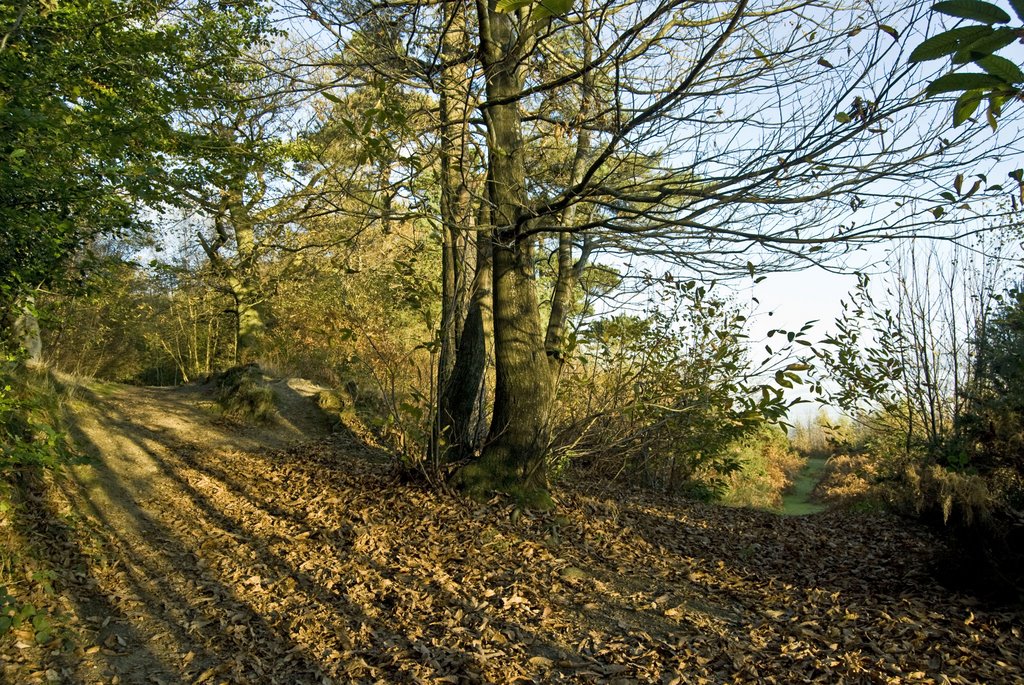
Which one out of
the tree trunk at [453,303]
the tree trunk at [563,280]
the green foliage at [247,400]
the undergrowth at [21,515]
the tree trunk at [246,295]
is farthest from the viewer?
the tree trunk at [246,295]

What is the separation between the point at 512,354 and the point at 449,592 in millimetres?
2410

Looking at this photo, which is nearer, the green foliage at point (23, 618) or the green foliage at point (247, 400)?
the green foliage at point (23, 618)

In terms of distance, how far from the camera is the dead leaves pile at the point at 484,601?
12.3ft

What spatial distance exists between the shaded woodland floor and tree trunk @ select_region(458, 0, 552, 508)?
387 millimetres

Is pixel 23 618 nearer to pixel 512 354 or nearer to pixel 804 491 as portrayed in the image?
pixel 512 354

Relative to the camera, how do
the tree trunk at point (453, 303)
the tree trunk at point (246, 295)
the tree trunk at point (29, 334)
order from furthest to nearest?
the tree trunk at point (246, 295), the tree trunk at point (29, 334), the tree trunk at point (453, 303)

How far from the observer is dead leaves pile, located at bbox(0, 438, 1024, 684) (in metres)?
3.76

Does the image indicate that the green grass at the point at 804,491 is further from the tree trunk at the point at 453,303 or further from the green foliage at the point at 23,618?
the green foliage at the point at 23,618

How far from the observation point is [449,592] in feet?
15.7

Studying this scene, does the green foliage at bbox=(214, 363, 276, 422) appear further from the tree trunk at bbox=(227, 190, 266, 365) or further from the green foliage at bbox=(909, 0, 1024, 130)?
the green foliage at bbox=(909, 0, 1024, 130)

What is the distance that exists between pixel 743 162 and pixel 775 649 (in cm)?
309

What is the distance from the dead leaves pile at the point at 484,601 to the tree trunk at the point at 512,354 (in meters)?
0.36

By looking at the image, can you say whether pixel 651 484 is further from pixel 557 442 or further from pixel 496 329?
pixel 496 329

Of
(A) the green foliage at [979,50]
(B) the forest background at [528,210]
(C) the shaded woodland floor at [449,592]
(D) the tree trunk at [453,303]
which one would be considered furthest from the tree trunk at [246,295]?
(A) the green foliage at [979,50]
